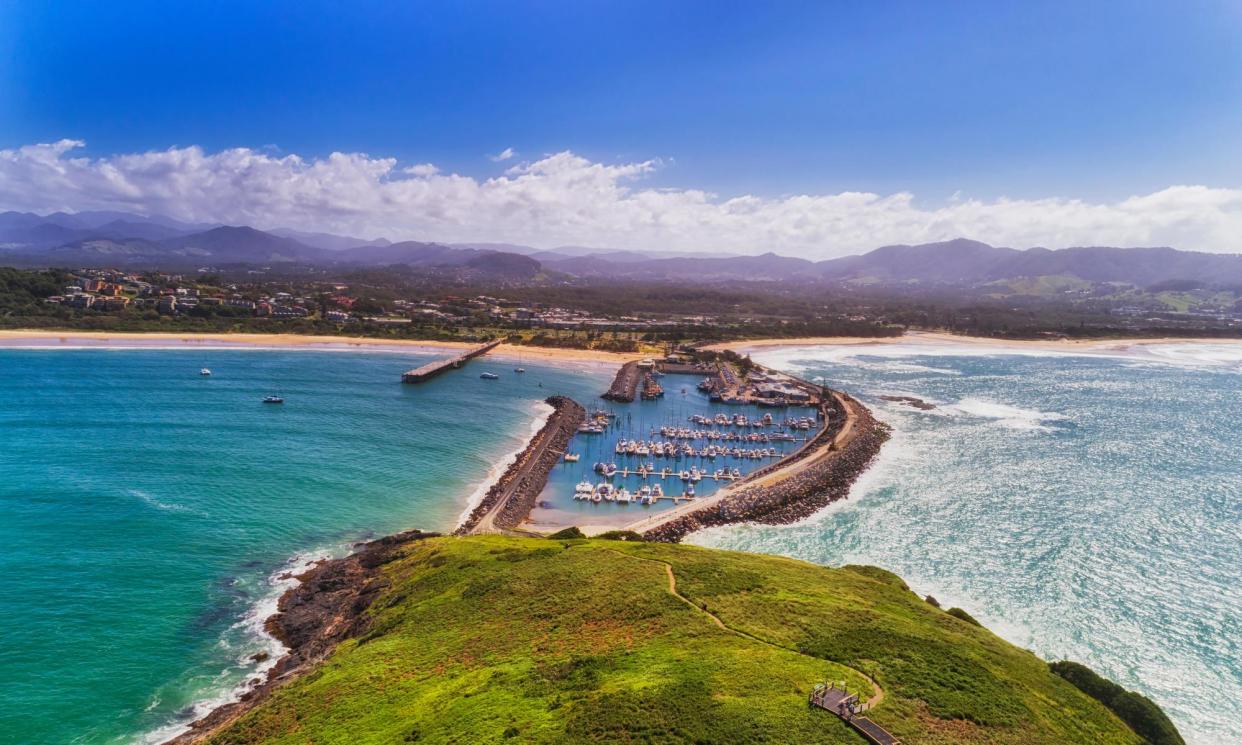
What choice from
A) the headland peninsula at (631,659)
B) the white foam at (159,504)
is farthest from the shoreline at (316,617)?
the white foam at (159,504)

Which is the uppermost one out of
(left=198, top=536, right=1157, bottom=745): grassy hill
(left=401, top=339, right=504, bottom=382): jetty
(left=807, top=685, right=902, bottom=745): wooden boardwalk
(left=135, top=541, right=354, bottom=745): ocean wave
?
(left=401, top=339, right=504, bottom=382): jetty

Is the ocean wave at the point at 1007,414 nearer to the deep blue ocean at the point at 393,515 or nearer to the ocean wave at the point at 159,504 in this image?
the deep blue ocean at the point at 393,515

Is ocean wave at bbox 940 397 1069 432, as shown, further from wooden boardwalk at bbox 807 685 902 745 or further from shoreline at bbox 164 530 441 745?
shoreline at bbox 164 530 441 745

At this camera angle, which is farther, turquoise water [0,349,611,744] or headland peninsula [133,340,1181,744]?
turquoise water [0,349,611,744]

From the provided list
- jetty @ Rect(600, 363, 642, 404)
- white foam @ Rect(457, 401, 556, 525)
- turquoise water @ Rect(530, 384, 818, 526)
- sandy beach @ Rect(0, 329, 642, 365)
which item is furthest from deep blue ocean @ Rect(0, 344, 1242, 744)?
sandy beach @ Rect(0, 329, 642, 365)

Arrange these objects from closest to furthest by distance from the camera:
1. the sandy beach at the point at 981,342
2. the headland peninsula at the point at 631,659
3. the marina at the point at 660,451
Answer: the headland peninsula at the point at 631,659 → the marina at the point at 660,451 → the sandy beach at the point at 981,342

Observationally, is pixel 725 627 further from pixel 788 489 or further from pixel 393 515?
pixel 788 489
